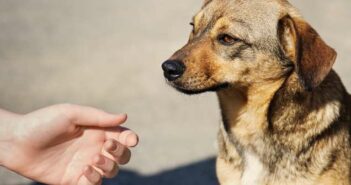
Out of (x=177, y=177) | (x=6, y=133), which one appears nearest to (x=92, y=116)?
(x=6, y=133)

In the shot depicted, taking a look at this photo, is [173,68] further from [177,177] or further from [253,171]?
[177,177]

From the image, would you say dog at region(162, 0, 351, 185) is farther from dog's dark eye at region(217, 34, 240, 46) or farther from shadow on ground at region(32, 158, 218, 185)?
shadow on ground at region(32, 158, 218, 185)

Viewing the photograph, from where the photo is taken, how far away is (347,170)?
4449 mm

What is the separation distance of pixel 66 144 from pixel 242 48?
1.38m

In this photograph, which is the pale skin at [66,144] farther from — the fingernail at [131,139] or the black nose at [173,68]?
the black nose at [173,68]

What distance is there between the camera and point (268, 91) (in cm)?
446

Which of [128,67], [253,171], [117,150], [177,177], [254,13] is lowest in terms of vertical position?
[177,177]

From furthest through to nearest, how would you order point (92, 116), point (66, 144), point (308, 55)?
point (66, 144) → point (308, 55) → point (92, 116)

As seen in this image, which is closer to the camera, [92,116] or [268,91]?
[92,116]

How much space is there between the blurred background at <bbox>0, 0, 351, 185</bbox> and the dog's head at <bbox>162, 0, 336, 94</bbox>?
2241 mm

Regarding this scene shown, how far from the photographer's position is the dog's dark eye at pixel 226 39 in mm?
4492

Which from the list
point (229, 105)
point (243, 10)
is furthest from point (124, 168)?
point (243, 10)

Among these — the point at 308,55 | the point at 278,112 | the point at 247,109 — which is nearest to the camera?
the point at 308,55

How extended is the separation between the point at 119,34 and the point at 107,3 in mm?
1829
